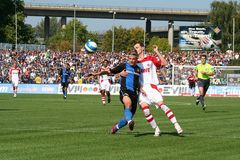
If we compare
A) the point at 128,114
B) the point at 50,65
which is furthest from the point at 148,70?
the point at 50,65

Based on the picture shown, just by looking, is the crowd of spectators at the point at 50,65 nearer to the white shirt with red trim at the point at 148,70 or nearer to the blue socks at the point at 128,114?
the white shirt with red trim at the point at 148,70

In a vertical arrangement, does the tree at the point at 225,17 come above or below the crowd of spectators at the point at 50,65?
above

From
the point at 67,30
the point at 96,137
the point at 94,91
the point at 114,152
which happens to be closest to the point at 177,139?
the point at 96,137

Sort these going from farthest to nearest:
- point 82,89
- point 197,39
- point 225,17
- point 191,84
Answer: point 225,17, point 197,39, point 82,89, point 191,84

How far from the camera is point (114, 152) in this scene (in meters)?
13.6

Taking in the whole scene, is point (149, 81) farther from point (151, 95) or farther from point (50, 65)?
point (50, 65)

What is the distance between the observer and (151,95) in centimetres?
1741

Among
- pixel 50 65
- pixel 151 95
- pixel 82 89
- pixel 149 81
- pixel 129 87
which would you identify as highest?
pixel 50 65

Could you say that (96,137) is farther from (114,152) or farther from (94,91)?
(94,91)

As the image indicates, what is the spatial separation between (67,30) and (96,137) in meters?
152

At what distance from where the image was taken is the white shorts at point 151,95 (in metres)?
17.4

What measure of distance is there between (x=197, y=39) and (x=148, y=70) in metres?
Answer: 93.2

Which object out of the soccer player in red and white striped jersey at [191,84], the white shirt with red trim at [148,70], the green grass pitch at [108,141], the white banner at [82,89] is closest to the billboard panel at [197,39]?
the white banner at [82,89]

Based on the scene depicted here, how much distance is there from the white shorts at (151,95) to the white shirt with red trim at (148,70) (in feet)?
0.38
